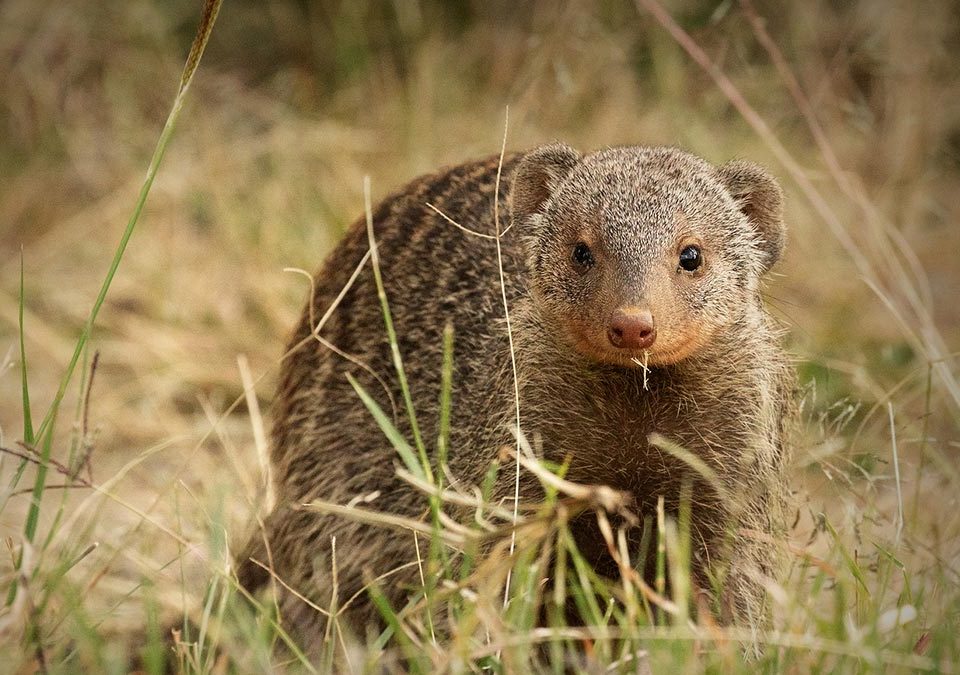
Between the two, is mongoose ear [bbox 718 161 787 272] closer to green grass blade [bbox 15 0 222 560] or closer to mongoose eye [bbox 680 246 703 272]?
mongoose eye [bbox 680 246 703 272]

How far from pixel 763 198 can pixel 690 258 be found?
10.5 inches

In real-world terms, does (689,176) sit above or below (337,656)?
above

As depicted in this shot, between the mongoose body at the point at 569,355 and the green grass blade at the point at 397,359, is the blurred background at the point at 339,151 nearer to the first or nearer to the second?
the mongoose body at the point at 569,355

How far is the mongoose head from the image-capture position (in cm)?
198

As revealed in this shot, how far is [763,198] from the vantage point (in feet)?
7.54

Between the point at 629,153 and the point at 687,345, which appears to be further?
the point at 629,153

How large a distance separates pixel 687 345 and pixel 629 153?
1.51ft

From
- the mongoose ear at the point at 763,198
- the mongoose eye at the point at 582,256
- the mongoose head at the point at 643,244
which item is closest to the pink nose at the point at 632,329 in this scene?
the mongoose head at the point at 643,244

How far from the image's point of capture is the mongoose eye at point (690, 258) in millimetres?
2127

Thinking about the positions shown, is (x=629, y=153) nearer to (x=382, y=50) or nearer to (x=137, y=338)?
(x=137, y=338)

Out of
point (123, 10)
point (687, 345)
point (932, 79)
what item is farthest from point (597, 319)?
point (123, 10)

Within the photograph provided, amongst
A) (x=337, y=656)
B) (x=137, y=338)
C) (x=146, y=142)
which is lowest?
(x=337, y=656)

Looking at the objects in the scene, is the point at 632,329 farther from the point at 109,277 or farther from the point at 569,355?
the point at 109,277

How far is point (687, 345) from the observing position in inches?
80.0
